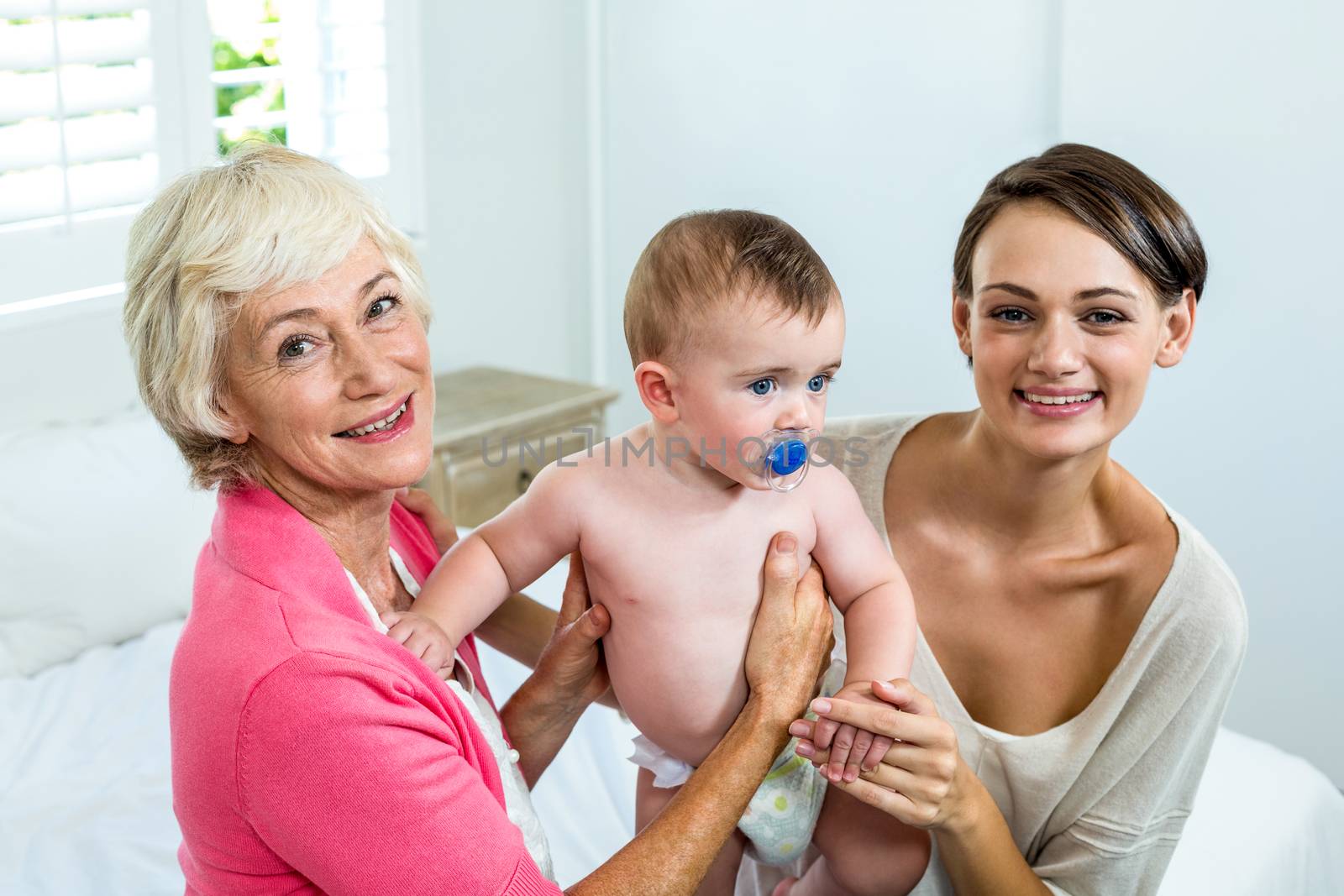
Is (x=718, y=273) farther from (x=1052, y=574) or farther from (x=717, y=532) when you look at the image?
(x=1052, y=574)

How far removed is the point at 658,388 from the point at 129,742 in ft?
4.19

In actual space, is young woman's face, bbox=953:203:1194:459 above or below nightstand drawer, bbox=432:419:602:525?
above

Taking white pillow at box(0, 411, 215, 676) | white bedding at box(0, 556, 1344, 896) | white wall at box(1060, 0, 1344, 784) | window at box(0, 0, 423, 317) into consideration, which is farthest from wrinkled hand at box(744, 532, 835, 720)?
white wall at box(1060, 0, 1344, 784)

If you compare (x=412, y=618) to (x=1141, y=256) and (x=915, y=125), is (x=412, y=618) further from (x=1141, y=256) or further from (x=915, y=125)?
(x=915, y=125)

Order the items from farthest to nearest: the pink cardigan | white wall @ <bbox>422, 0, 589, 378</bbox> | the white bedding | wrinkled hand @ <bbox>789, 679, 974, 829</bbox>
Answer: white wall @ <bbox>422, 0, 589, 378</bbox> → the white bedding → wrinkled hand @ <bbox>789, 679, 974, 829</bbox> → the pink cardigan

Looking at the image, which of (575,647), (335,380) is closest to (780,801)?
(575,647)

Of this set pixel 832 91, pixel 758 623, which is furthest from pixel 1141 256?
pixel 832 91

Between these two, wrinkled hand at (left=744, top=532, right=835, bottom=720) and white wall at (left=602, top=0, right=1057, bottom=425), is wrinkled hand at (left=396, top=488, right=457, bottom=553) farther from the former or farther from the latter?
white wall at (left=602, top=0, right=1057, bottom=425)

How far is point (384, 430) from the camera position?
4.03ft

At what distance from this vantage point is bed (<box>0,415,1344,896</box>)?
182cm

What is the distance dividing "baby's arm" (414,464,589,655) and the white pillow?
1.06 metres

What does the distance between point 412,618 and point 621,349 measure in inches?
116

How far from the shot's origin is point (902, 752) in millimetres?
1312

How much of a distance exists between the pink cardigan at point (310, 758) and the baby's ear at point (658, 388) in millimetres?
353
